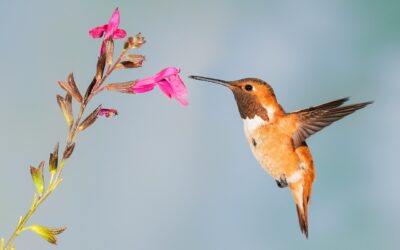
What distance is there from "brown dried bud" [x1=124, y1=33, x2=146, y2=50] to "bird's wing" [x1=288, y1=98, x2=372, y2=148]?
187 centimetres

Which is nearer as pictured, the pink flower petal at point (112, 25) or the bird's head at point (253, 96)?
the pink flower petal at point (112, 25)

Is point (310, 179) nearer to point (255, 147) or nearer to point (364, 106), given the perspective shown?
point (255, 147)

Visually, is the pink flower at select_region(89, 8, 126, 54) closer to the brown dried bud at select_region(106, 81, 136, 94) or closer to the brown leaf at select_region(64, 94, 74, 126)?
the brown dried bud at select_region(106, 81, 136, 94)

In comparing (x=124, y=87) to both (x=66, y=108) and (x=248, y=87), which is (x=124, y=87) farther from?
(x=248, y=87)

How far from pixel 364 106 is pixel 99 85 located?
85.5 inches

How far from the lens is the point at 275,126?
4.46 m

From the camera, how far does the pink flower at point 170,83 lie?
327 centimetres

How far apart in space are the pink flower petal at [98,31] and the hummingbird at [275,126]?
1.29 m

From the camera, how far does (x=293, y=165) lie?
4.67 meters

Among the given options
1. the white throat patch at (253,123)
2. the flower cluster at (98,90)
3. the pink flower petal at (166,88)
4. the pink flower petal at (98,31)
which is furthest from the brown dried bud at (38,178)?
the white throat patch at (253,123)

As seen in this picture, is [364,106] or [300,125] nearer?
[364,106]

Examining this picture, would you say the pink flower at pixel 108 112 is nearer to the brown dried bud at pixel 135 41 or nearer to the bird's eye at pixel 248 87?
the brown dried bud at pixel 135 41

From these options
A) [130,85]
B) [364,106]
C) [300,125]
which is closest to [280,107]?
[300,125]

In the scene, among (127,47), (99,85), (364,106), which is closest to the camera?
(99,85)
